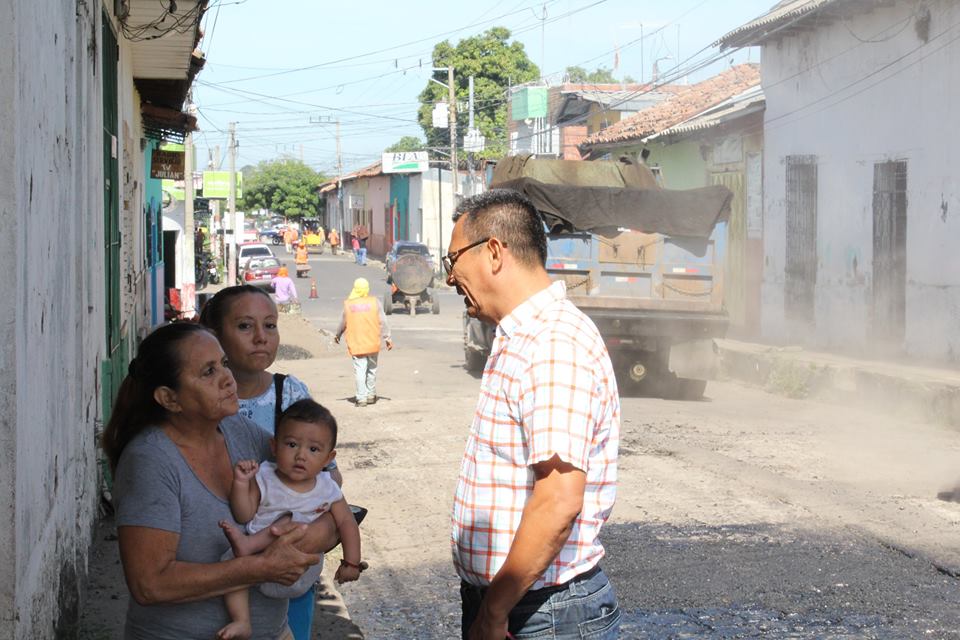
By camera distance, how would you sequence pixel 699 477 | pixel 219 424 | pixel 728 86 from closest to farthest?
pixel 219 424
pixel 699 477
pixel 728 86

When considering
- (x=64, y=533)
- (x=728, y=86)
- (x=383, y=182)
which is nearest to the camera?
(x=64, y=533)

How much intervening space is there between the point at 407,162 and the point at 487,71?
762 cm

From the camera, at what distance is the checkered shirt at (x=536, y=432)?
117 inches

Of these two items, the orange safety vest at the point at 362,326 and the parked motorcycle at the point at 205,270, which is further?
the parked motorcycle at the point at 205,270

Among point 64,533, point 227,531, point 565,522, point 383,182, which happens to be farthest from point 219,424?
point 383,182

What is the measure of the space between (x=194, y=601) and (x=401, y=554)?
4692mm

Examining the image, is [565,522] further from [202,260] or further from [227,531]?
[202,260]

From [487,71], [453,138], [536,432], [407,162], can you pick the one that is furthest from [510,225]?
[487,71]

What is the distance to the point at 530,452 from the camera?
2.97 metres

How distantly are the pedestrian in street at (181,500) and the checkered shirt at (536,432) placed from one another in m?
0.53

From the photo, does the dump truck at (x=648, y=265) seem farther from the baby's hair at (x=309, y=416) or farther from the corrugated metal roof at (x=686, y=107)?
the corrugated metal roof at (x=686, y=107)

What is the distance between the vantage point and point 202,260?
143 feet

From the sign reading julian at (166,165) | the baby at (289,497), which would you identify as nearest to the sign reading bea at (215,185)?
the sign reading julian at (166,165)

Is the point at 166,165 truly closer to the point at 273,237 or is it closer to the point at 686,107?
the point at 686,107
